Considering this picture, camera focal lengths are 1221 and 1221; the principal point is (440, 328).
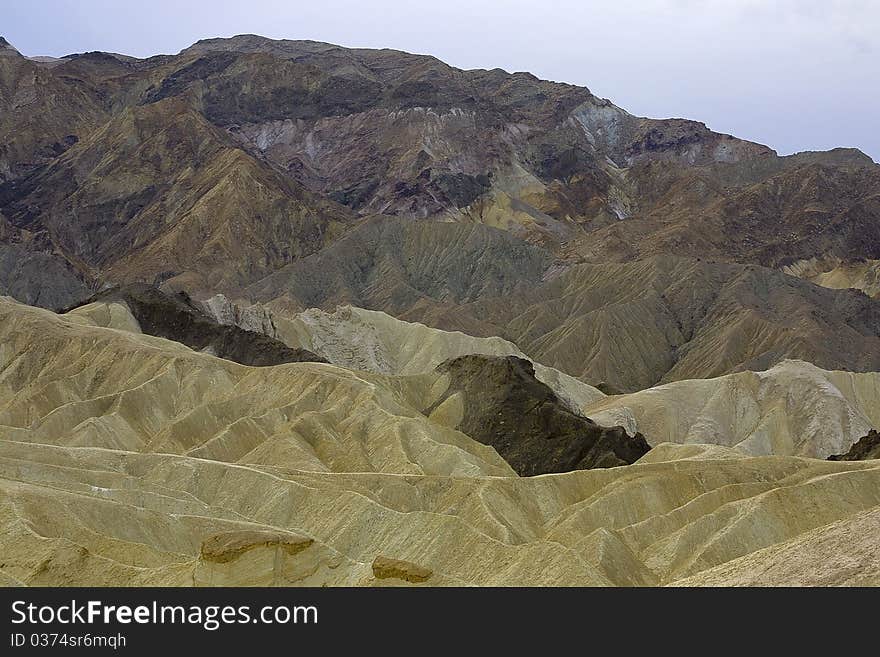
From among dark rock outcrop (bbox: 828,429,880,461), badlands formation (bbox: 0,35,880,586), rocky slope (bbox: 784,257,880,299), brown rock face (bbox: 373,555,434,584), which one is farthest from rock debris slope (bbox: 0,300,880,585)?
rocky slope (bbox: 784,257,880,299)

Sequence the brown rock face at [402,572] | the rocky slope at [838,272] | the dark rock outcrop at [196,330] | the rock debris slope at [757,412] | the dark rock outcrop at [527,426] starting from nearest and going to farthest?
the brown rock face at [402,572]
the dark rock outcrop at [527,426]
the rock debris slope at [757,412]
the dark rock outcrop at [196,330]
the rocky slope at [838,272]

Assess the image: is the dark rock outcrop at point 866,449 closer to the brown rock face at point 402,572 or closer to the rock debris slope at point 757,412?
the rock debris slope at point 757,412

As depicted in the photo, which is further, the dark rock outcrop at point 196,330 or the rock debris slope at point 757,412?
the dark rock outcrop at point 196,330

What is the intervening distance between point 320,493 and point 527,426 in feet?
96.7

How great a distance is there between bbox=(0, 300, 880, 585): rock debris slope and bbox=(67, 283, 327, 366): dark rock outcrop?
8.47m

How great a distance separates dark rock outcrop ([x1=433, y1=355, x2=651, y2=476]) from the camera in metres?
78.2

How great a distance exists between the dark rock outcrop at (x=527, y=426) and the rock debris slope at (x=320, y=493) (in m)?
3.87

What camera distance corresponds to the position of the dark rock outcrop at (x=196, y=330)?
327ft

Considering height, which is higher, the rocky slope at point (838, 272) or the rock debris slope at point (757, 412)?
the rocky slope at point (838, 272)

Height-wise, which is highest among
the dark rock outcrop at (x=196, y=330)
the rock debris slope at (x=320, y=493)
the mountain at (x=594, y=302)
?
the mountain at (x=594, y=302)

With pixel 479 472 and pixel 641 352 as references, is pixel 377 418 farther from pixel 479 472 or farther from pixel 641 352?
pixel 641 352

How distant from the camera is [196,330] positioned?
106 metres

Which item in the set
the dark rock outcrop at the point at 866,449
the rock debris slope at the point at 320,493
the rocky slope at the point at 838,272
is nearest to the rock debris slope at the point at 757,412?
the dark rock outcrop at the point at 866,449

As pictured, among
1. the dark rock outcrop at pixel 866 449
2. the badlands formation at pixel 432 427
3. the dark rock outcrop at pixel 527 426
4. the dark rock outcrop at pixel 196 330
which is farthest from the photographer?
the dark rock outcrop at pixel 196 330
